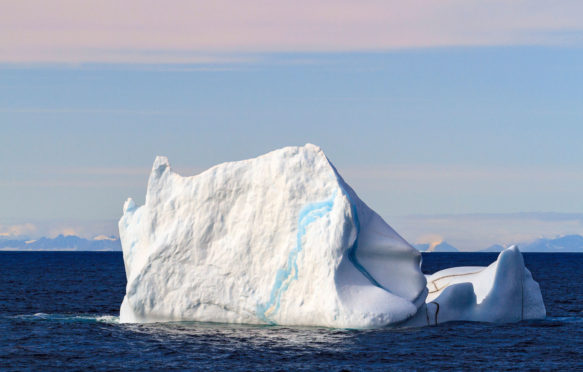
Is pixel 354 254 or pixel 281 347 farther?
pixel 354 254

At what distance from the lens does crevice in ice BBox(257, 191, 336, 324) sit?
30781mm

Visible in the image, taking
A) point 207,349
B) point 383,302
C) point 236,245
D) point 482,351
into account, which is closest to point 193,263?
point 236,245

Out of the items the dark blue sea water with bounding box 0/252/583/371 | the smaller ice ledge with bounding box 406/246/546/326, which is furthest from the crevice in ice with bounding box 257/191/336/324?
the smaller ice ledge with bounding box 406/246/546/326

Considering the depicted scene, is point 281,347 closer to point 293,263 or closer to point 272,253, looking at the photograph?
point 293,263

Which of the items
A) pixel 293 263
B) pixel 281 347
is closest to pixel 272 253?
pixel 293 263

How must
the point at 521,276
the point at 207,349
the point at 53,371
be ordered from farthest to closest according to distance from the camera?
the point at 521,276 < the point at 207,349 < the point at 53,371

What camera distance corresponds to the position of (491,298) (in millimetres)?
33531

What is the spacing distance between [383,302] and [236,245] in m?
5.88

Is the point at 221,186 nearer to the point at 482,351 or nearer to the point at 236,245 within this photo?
the point at 236,245

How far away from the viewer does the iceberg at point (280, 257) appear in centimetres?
3005

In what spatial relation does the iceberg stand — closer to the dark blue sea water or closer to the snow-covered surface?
the snow-covered surface

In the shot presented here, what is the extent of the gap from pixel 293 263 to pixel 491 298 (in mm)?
8326

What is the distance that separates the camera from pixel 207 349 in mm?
27500

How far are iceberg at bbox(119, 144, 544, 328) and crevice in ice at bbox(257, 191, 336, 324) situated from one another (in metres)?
0.04
